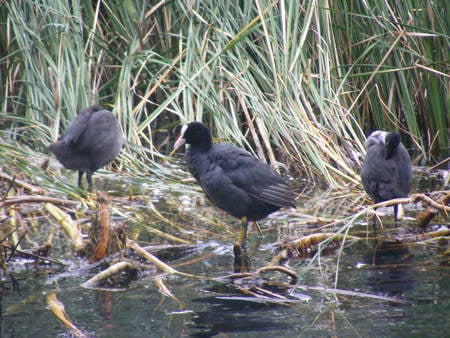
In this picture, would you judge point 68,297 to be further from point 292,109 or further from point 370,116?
point 370,116

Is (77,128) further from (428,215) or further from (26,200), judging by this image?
(428,215)

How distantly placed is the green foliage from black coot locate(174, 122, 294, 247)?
1085 millimetres

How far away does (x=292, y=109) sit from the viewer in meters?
6.24

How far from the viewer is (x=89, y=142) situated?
577 centimetres

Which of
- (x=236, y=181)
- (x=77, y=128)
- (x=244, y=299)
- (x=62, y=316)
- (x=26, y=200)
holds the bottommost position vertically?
(x=244, y=299)

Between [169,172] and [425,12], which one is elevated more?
[425,12]

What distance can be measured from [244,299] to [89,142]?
7.51ft

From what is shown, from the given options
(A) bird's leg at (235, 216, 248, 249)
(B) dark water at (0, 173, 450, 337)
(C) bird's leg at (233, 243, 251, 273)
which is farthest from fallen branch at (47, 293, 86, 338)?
(A) bird's leg at (235, 216, 248, 249)

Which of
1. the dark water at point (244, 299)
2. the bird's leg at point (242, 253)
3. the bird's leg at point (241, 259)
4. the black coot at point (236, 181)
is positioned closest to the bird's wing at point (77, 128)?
the dark water at point (244, 299)

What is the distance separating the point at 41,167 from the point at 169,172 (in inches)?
44.3

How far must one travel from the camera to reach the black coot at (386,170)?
533 centimetres

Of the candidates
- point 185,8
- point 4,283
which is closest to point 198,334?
point 4,283

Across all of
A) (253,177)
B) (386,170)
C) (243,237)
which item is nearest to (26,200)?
(243,237)

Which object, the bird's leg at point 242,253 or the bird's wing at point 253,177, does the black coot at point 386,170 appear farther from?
the bird's leg at point 242,253
